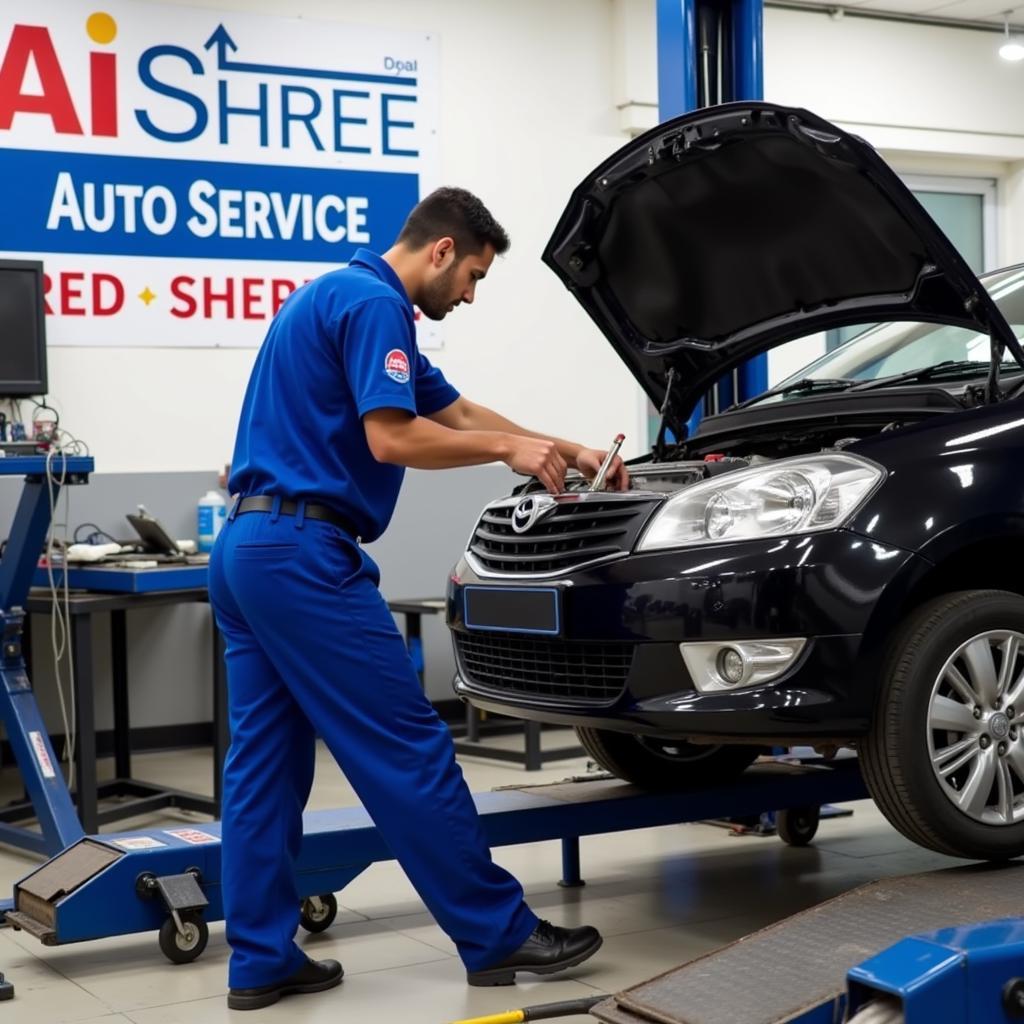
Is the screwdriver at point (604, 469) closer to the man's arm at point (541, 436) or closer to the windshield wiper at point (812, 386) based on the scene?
the man's arm at point (541, 436)

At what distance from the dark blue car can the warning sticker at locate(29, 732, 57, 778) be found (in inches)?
55.1

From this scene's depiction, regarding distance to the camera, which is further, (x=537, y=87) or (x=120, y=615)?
(x=537, y=87)

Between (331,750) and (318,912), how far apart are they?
772mm

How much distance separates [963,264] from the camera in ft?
10.2

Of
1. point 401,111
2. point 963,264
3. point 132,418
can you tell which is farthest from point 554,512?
point 401,111

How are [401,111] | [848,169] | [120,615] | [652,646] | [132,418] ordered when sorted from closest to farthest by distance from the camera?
[652,646] < [848,169] < [120,615] < [132,418] < [401,111]

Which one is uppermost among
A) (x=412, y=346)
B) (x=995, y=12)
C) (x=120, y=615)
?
(x=995, y=12)

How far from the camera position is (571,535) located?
3.17 meters

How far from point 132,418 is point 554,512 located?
10.8 feet

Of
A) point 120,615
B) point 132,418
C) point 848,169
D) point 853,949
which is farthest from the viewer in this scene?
point 132,418

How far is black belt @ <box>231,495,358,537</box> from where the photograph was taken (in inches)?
117

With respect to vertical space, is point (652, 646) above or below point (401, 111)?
below

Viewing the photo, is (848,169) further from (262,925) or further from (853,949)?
(262,925)

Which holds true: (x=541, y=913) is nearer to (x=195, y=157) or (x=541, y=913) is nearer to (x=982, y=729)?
(x=982, y=729)
